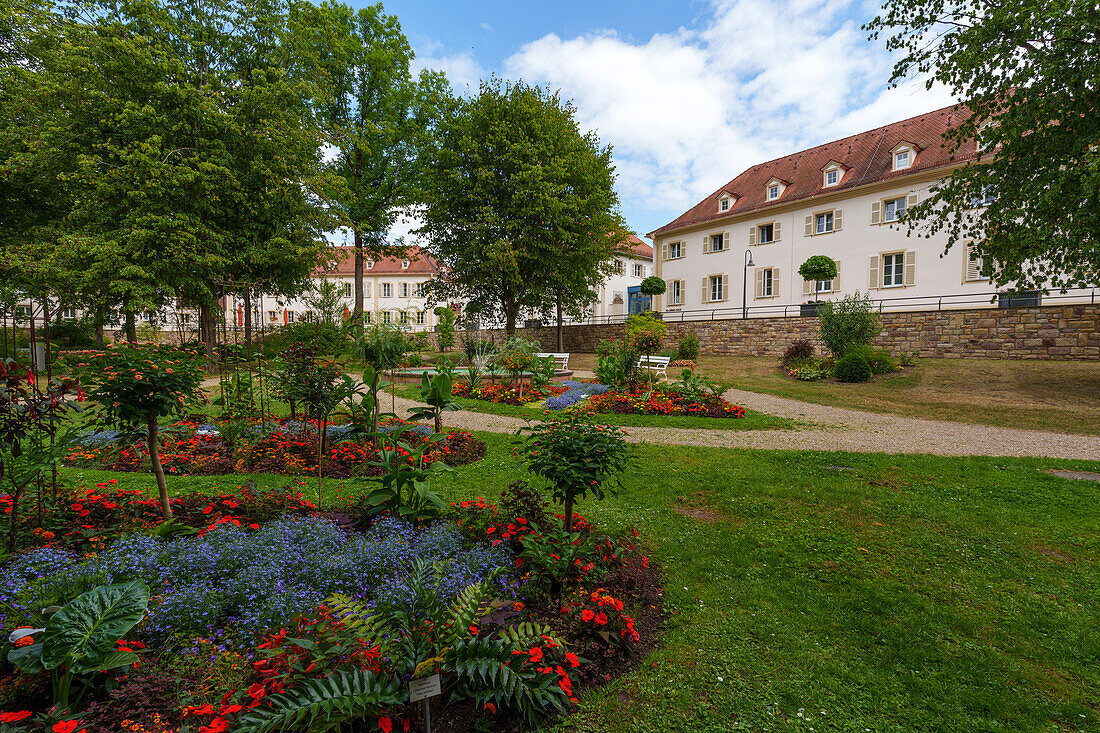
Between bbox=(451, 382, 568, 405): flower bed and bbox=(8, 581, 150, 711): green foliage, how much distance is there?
30.4ft

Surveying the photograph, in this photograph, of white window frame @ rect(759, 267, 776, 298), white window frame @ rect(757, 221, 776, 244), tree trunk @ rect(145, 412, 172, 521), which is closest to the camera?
tree trunk @ rect(145, 412, 172, 521)

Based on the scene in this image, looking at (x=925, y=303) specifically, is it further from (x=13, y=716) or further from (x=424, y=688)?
(x=13, y=716)

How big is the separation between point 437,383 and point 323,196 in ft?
56.3

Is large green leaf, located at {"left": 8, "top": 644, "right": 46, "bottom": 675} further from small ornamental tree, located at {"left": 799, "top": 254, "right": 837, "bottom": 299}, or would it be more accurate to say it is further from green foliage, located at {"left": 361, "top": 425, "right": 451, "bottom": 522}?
small ornamental tree, located at {"left": 799, "top": 254, "right": 837, "bottom": 299}

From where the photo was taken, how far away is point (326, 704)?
1.64 metres

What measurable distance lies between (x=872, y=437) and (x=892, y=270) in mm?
18920

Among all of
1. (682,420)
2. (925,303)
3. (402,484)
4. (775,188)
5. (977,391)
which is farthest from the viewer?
(775,188)

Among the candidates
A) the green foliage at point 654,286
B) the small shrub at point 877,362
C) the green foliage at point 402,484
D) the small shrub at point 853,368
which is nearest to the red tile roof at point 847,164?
the green foliage at point 654,286

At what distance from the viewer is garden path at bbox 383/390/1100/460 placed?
726 cm

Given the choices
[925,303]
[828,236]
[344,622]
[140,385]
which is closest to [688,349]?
[828,236]

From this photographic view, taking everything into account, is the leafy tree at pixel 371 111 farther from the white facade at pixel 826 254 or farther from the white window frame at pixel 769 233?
the white window frame at pixel 769 233

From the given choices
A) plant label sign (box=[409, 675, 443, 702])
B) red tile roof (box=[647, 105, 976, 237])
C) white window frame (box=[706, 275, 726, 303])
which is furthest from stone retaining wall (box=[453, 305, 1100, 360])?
plant label sign (box=[409, 675, 443, 702])

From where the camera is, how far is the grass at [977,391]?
1003cm

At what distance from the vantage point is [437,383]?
15.4 feet
